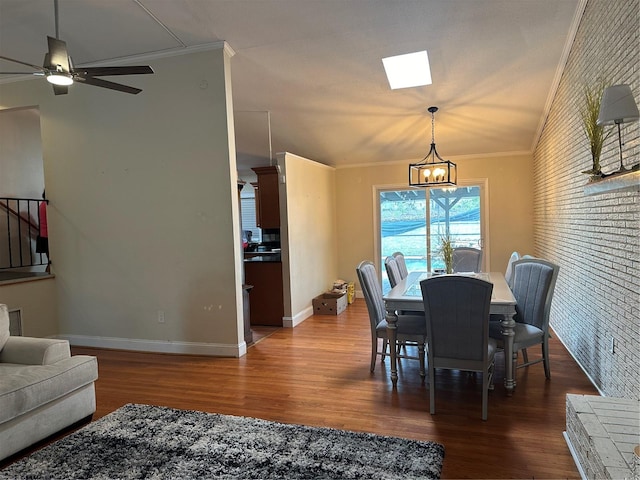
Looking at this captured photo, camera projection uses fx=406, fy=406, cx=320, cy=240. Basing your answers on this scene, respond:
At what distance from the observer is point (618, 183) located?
2209 millimetres

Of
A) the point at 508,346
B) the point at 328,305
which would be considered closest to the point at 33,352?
the point at 508,346

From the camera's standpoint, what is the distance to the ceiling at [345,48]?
354cm

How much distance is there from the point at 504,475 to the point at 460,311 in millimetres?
976

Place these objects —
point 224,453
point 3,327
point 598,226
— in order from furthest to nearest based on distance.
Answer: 1. point 598,226
2. point 3,327
3. point 224,453

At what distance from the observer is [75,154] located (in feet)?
15.6

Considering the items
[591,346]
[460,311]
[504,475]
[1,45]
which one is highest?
[1,45]

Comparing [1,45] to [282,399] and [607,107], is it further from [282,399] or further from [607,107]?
[607,107]

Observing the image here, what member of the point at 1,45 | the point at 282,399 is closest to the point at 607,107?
the point at 282,399

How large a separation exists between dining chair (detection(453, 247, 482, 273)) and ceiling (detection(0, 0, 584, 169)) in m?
1.79

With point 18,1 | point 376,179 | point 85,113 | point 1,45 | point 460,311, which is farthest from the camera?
point 376,179

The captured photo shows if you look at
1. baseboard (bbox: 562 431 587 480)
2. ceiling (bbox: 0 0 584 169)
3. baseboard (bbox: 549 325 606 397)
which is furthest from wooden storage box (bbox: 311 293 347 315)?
baseboard (bbox: 562 431 587 480)

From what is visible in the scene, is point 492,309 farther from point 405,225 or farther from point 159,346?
point 405,225

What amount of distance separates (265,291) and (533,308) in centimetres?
341

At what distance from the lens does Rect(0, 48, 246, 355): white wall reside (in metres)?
4.27
